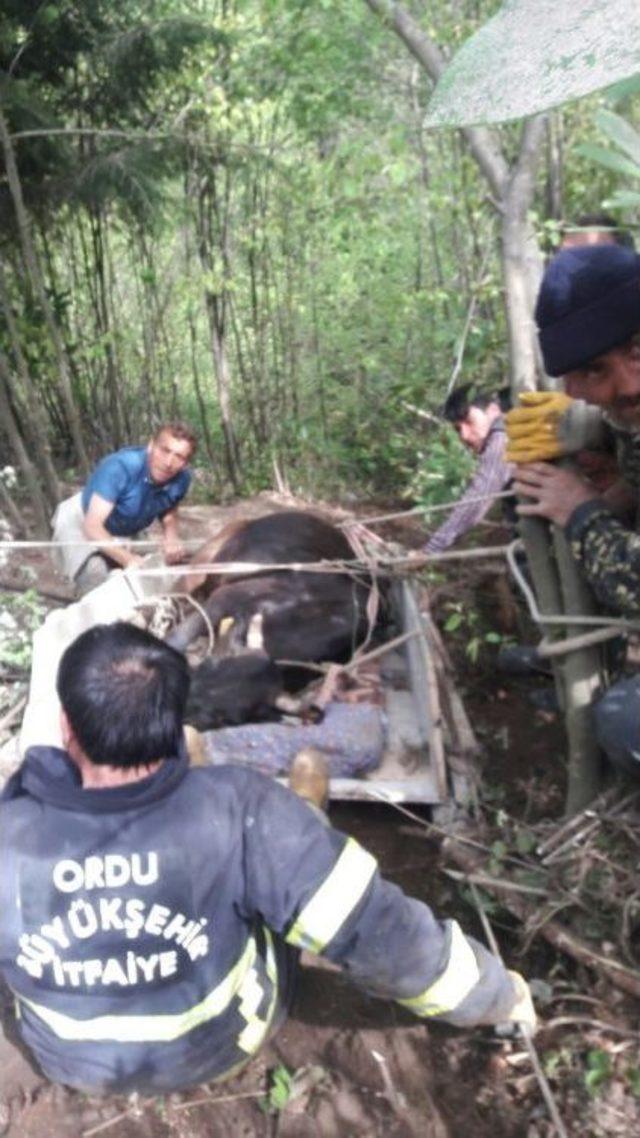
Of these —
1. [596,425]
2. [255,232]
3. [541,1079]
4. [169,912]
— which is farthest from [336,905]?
[255,232]

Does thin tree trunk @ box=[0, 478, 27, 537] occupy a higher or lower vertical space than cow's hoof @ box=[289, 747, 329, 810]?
lower

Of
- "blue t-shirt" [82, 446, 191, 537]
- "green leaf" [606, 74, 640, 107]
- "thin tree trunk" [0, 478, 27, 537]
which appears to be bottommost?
"thin tree trunk" [0, 478, 27, 537]

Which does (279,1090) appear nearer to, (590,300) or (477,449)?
(590,300)

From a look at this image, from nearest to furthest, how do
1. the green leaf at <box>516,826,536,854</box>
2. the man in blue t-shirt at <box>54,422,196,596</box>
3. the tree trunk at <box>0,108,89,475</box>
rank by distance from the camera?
1. the green leaf at <box>516,826,536,854</box>
2. the man in blue t-shirt at <box>54,422,196,596</box>
3. the tree trunk at <box>0,108,89,475</box>

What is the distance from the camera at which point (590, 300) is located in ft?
6.05

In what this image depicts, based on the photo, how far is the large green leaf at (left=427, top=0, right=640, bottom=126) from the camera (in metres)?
0.38

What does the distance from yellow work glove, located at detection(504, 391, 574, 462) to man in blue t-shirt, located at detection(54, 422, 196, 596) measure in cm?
300

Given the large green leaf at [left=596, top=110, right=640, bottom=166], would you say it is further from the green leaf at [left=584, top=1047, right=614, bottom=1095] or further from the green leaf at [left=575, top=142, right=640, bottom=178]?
the green leaf at [left=584, top=1047, right=614, bottom=1095]

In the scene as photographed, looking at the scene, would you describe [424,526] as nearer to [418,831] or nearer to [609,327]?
[418,831]

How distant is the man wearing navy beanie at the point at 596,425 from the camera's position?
184 cm

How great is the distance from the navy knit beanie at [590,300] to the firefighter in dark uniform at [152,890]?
104 centimetres

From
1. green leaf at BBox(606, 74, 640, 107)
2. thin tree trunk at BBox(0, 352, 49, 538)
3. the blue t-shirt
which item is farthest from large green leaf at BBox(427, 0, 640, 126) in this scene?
thin tree trunk at BBox(0, 352, 49, 538)

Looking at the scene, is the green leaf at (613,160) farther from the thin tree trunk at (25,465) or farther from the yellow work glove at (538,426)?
the thin tree trunk at (25,465)

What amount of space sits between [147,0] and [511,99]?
24.4ft
